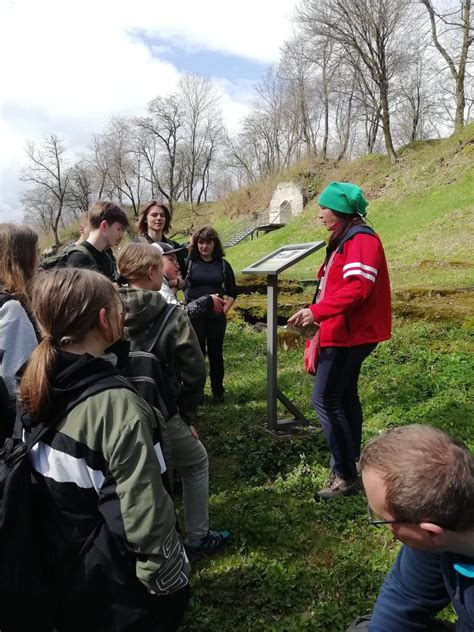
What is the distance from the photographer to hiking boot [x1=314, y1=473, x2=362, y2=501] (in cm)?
342

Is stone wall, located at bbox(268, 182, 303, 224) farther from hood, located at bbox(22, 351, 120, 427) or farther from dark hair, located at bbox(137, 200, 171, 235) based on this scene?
hood, located at bbox(22, 351, 120, 427)

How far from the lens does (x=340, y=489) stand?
343 centimetres

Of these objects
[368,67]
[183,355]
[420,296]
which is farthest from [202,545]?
[368,67]

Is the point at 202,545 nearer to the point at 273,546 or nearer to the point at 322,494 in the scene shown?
the point at 273,546

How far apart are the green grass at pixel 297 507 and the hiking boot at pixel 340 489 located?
59 mm

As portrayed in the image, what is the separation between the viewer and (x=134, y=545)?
172 cm

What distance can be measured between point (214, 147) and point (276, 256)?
5303 centimetres

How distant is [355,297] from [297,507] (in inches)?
55.8

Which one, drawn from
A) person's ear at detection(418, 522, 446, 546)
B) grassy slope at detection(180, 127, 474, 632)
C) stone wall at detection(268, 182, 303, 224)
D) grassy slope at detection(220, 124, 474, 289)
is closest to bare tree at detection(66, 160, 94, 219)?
stone wall at detection(268, 182, 303, 224)

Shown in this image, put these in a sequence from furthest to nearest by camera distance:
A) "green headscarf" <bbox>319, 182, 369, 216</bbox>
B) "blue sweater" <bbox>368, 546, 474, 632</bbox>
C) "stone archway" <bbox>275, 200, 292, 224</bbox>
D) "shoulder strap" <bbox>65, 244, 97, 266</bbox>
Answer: "stone archway" <bbox>275, 200, 292, 224</bbox> < "shoulder strap" <bbox>65, 244, 97, 266</bbox> < "green headscarf" <bbox>319, 182, 369, 216</bbox> < "blue sweater" <bbox>368, 546, 474, 632</bbox>

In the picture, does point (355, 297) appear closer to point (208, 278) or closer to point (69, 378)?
point (69, 378)

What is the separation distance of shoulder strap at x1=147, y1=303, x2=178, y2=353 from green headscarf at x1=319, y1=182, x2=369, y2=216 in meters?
1.23

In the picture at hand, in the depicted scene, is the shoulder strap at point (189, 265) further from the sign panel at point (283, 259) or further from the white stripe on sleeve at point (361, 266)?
the white stripe on sleeve at point (361, 266)

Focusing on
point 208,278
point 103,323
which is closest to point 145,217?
point 208,278
